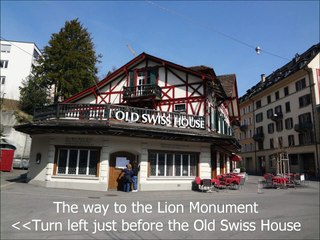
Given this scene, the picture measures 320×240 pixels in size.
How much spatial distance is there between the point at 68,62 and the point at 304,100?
3609 cm

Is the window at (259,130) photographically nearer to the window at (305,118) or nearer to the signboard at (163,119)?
the window at (305,118)

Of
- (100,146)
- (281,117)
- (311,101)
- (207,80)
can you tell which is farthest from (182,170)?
(281,117)

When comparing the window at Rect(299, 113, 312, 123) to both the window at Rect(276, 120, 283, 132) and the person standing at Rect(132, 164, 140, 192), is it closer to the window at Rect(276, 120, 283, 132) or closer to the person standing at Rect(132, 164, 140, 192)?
the window at Rect(276, 120, 283, 132)

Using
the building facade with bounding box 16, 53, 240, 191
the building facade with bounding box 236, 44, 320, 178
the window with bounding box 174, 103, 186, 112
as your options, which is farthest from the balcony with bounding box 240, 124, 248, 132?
the window with bounding box 174, 103, 186, 112

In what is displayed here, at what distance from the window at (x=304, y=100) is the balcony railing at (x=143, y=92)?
98.1ft

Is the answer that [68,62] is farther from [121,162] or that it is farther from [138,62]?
[121,162]

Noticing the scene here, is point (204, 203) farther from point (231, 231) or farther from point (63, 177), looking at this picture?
point (63, 177)

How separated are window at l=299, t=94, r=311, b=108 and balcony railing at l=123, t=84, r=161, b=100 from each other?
98.1 feet

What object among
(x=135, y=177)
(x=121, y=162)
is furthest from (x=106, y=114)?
(x=135, y=177)

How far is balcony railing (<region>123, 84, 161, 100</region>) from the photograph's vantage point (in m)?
20.8

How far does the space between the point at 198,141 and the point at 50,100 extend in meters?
26.8

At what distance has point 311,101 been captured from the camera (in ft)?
129

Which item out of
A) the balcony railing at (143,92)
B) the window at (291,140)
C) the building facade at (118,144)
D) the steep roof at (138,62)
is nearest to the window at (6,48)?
the steep roof at (138,62)

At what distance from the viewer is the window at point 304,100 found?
4022cm
